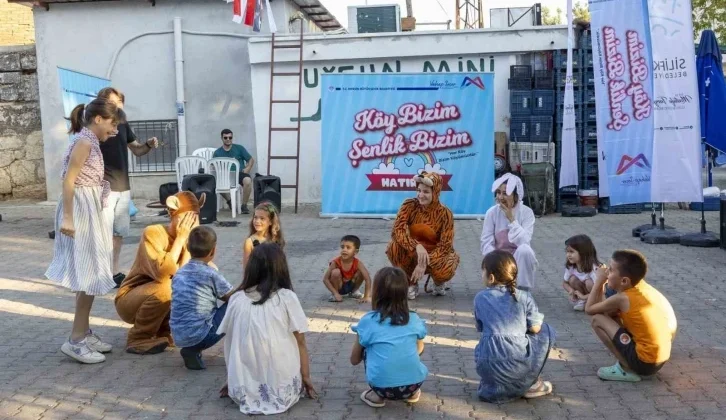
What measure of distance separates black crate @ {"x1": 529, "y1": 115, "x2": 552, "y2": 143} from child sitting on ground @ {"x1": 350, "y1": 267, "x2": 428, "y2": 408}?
37.4ft

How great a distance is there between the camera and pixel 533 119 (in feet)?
53.6

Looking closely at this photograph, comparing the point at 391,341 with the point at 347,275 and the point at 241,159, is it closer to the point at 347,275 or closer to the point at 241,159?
the point at 347,275

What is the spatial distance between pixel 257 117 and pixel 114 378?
11.9 m

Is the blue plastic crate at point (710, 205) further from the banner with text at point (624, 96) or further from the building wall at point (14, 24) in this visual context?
the building wall at point (14, 24)

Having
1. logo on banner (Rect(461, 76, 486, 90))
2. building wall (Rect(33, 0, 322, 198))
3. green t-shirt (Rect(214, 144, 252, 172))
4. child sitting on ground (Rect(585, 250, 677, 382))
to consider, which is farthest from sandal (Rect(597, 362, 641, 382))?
building wall (Rect(33, 0, 322, 198))

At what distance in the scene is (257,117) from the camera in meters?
17.7

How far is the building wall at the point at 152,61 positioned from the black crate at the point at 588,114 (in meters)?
6.33

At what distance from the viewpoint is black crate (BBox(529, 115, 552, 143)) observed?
1627 cm

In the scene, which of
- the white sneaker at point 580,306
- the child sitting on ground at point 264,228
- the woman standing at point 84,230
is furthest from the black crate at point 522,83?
the woman standing at point 84,230

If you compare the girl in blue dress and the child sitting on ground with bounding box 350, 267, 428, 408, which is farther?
the girl in blue dress

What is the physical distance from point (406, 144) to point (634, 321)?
32.6ft

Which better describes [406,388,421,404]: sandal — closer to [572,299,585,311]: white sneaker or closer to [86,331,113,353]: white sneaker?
[86,331,113,353]: white sneaker

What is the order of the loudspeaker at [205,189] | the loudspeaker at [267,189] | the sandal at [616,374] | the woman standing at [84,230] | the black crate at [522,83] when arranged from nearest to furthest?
the sandal at [616,374] < the woman standing at [84,230] < the loudspeaker at [205,189] < the loudspeaker at [267,189] < the black crate at [522,83]

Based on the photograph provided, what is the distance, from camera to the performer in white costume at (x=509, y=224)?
8172mm
